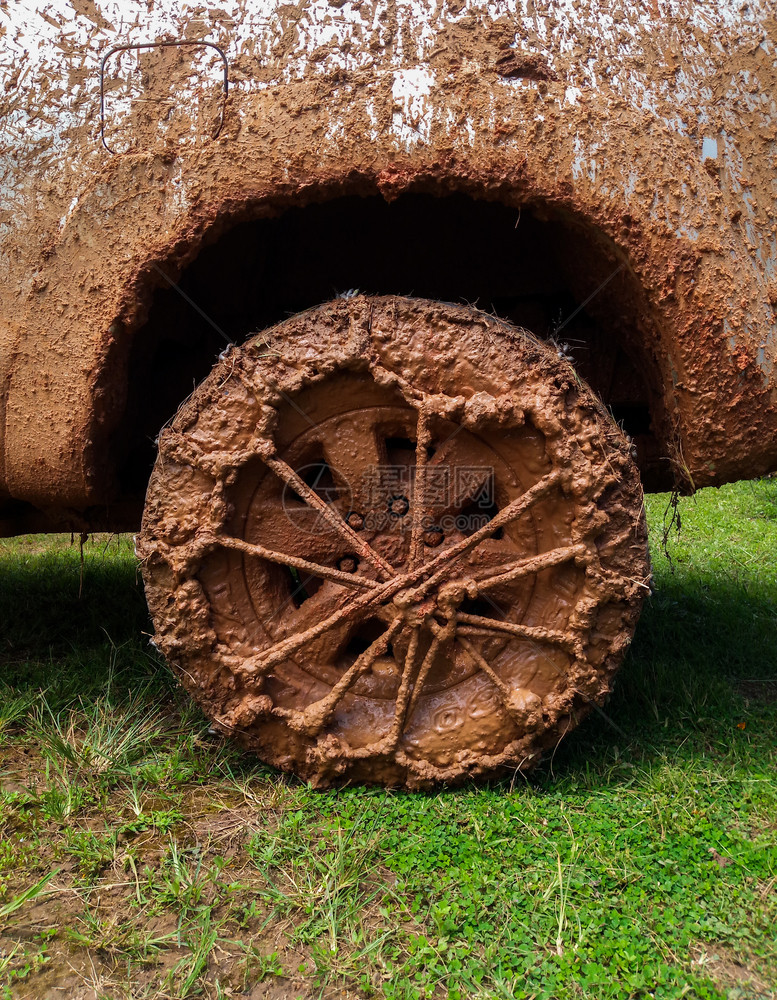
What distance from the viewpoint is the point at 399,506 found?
6.07 feet

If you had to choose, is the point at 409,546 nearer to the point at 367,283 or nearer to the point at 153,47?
the point at 367,283

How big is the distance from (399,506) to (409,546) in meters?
0.11

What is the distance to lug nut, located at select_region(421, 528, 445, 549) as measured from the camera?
1855 millimetres

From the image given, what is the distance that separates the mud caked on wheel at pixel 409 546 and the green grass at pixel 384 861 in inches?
6.6

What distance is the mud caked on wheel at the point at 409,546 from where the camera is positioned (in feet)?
5.54

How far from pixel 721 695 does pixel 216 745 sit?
152 centimetres

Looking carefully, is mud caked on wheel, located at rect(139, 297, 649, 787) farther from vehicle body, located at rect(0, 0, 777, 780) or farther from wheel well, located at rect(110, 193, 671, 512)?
wheel well, located at rect(110, 193, 671, 512)

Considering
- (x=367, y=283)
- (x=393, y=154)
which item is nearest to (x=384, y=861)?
(x=393, y=154)

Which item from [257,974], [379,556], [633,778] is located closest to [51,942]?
[257,974]

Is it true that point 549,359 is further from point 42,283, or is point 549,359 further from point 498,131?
point 42,283

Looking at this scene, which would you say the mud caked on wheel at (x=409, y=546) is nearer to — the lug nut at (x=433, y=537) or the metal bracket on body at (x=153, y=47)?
the lug nut at (x=433, y=537)

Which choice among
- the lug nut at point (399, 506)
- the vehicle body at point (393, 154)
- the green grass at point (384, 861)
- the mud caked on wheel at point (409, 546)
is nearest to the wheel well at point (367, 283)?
the vehicle body at point (393, 154)

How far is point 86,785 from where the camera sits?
1818 mm

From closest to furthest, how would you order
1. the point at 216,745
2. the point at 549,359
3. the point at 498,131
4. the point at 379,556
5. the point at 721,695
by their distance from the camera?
the point at 498,131
the point at 549,359
the point at 379,556
the point at 216,745
the point at 721,695
